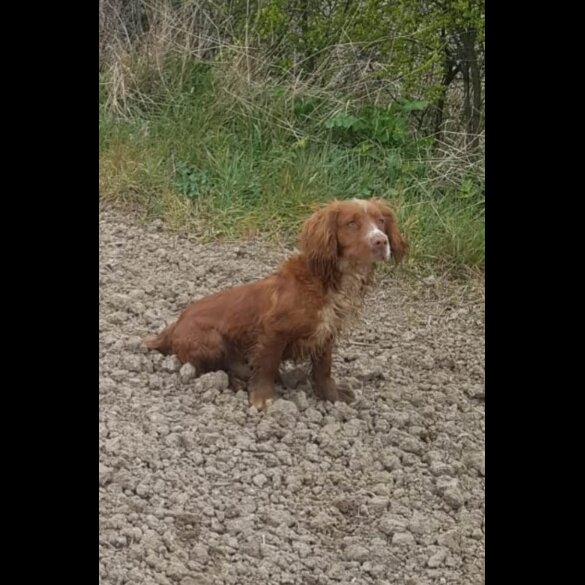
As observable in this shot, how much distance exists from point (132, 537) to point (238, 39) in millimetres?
2287

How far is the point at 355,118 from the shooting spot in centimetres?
Result: 416

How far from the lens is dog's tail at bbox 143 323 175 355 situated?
3.01 meters

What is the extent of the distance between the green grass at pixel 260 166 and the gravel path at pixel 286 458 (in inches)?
8.4

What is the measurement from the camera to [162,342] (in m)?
3.02

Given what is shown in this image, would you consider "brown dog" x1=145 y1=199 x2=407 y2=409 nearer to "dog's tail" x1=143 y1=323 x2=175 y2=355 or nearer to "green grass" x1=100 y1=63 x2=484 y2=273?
"dog's tail" x1=143 y1=323 x2=175 y2=355

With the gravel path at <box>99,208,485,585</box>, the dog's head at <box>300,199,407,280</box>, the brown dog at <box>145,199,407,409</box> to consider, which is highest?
the dog's head at <box>300,199,407,280</box>

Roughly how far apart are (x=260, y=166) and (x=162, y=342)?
3.42 ft

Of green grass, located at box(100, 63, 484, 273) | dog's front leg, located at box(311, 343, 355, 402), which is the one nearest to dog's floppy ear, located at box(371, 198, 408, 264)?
dog's front leg, located at box(311, 343, 355, 402)

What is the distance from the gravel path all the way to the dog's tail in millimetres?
26

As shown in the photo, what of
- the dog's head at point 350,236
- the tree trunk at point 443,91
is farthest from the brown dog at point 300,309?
the tree trunk at point 443,91

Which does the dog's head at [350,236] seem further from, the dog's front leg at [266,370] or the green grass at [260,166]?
the green grass at [260,166]

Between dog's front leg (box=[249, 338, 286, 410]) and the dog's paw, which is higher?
dog's front leg (box=[249, 338, 286, 410])
